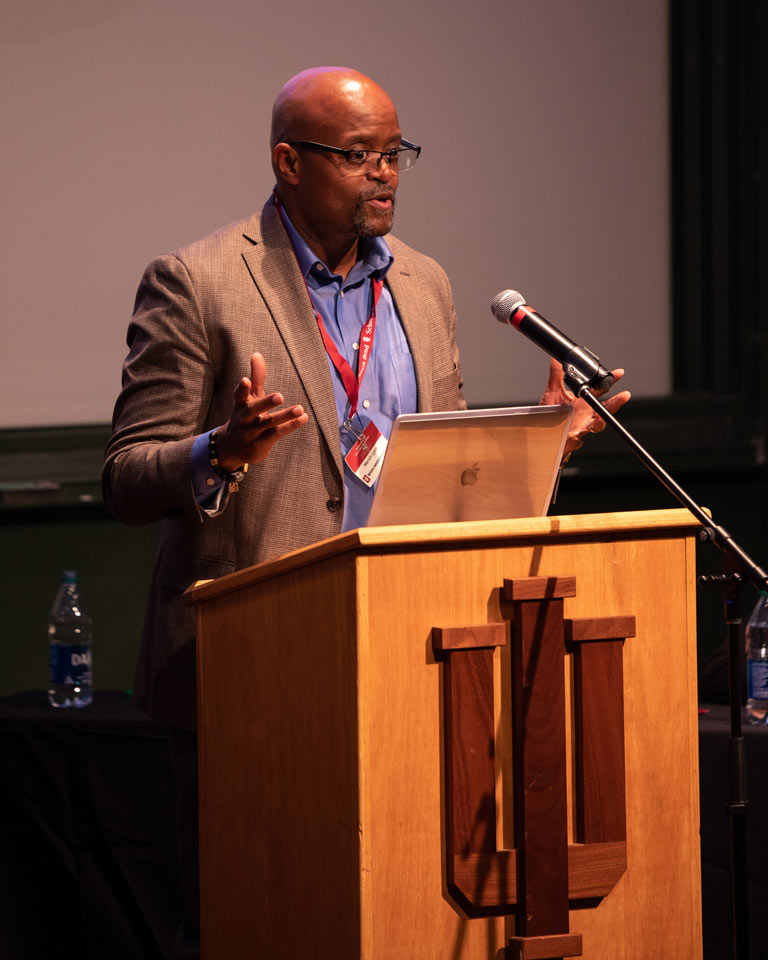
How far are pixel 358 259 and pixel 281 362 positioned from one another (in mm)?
354

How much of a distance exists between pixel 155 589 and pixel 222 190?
195cm

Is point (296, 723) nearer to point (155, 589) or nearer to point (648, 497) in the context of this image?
point (155, 589)

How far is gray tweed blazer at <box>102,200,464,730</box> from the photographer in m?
2.31

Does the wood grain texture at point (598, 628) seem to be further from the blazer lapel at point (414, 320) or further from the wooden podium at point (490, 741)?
the blazer lapel at point (414, 320)

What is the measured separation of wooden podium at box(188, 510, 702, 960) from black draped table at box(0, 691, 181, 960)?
147cm

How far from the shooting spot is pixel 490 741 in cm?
159

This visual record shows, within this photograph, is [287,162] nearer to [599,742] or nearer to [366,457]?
[366,457]

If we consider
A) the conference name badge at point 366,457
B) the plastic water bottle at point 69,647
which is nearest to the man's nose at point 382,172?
the conference name badge at point 366,457

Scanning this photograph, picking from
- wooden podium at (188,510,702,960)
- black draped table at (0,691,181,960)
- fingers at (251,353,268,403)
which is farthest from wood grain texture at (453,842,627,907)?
black draped table at (0,691,181,960)

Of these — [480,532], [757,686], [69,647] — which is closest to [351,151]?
[480,532]

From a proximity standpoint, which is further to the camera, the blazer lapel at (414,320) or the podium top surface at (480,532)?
the blazer lapel at (414,320)

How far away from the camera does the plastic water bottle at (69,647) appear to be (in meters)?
3.62

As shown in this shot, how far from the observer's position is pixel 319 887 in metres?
1.66

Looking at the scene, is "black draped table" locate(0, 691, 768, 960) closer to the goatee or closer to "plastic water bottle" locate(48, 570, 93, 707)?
"plastic water bottle" locate(48, 570, 93, 707)
